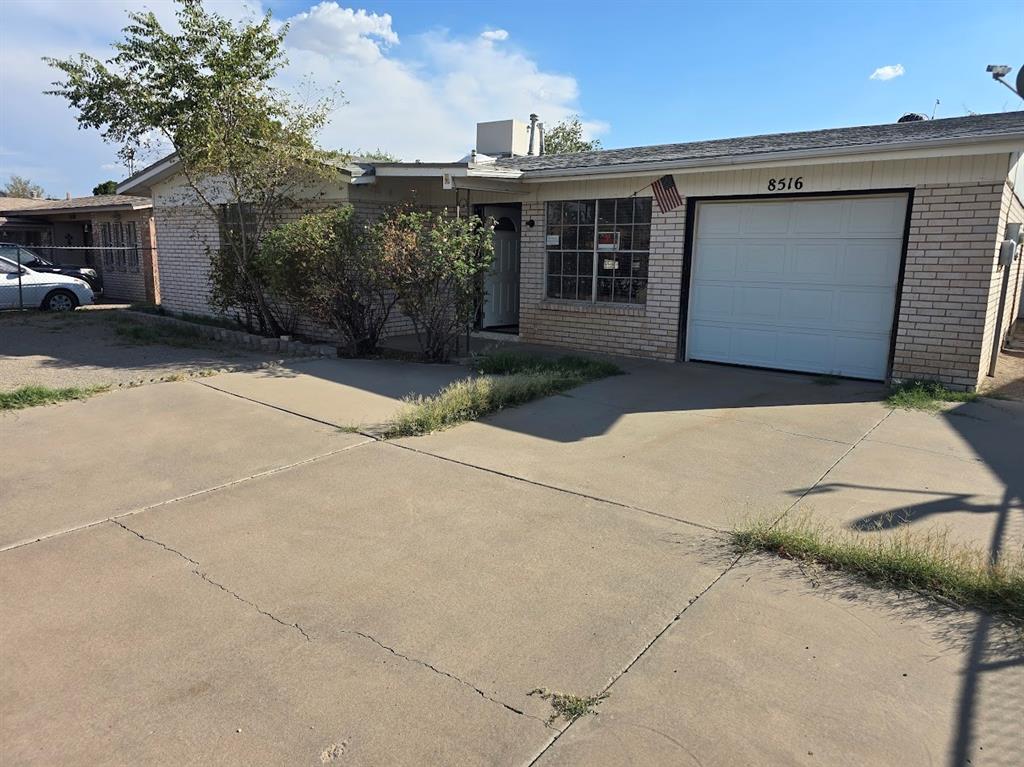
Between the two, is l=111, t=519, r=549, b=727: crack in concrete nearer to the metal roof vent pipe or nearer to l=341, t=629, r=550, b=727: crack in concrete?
l=341, t=629, r=550, b=727: crack in concrete

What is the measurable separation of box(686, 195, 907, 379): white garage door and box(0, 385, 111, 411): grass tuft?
7.92m

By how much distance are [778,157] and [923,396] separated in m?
3.26

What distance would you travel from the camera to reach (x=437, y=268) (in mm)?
9477

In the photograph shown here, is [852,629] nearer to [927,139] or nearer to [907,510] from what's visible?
[907,510]

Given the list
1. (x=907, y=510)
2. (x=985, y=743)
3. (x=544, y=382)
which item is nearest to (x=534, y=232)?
(x=544, y=382)

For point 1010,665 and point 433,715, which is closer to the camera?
point 433,715

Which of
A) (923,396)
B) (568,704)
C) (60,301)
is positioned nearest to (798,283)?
(923,396)

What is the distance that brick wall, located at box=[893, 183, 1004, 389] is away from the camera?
25.8ft

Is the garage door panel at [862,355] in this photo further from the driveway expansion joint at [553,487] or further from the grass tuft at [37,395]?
the grass tuft at [37,395]

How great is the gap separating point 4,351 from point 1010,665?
12.8 m

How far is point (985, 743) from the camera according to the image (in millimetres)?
2578

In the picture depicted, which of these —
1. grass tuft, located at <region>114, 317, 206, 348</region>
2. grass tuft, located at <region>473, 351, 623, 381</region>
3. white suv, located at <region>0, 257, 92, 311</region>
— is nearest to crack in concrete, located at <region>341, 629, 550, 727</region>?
grass tuft, located at <region>473, 351, 623, 381</region>

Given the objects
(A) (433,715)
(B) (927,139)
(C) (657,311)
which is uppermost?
(B) (927,139)

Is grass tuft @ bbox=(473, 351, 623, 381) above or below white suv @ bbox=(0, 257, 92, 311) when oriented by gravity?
below
